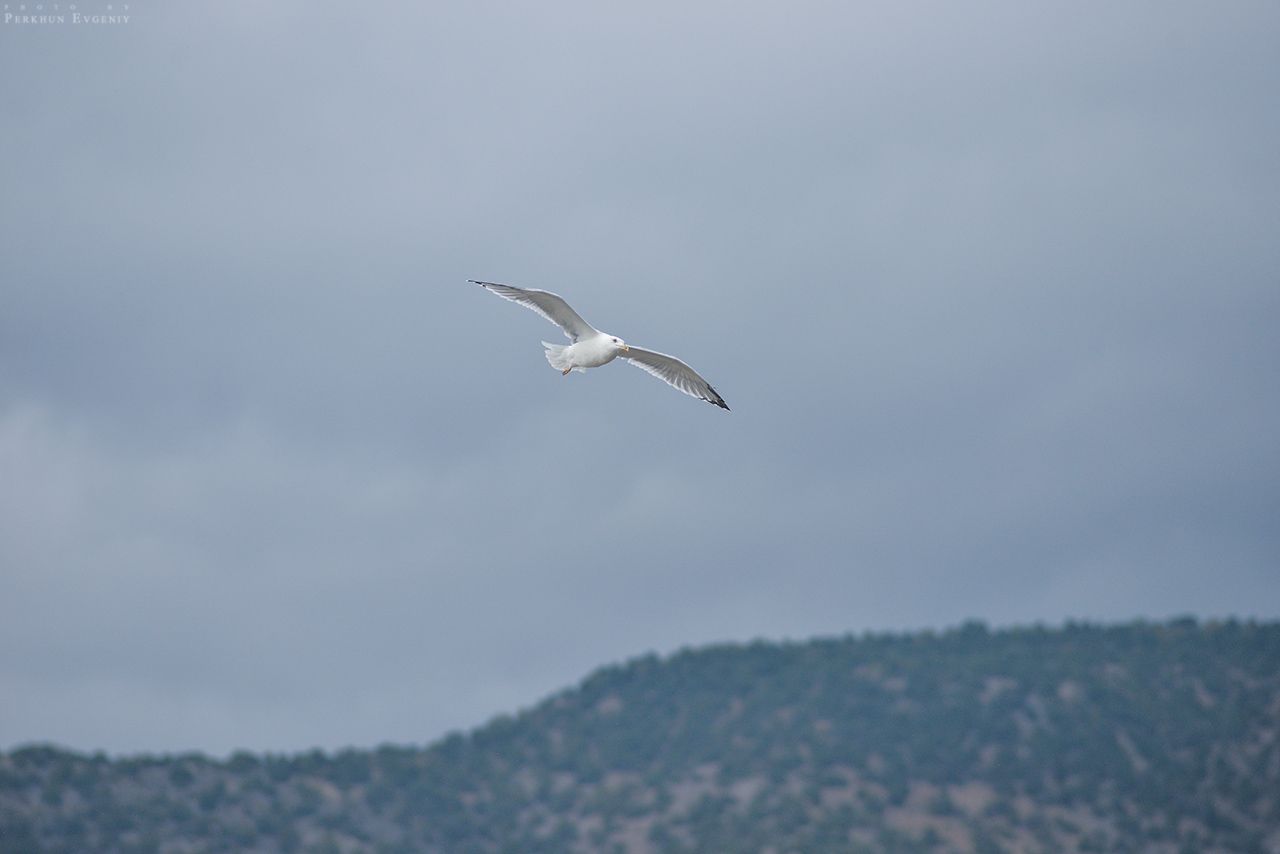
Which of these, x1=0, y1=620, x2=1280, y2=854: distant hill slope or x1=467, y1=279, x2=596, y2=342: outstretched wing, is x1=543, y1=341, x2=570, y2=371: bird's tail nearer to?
x1=467, y1=279, x2=596, y2=342: outstretched wing

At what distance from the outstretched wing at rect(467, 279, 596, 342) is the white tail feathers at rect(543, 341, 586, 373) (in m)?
0.56

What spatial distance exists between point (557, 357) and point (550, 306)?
0.92m

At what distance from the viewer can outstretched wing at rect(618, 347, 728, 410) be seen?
32844 mm

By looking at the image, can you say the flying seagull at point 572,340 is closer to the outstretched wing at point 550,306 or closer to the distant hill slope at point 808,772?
the outstretched wing at point 550,306

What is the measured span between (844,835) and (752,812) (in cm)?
553

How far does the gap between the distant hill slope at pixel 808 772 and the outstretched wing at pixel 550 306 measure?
62.0 metres

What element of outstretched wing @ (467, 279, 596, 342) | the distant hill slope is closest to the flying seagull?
outstretched wing @ (467, 279, 596, 342)

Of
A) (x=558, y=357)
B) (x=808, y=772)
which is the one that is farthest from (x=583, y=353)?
(x=808, y=772)

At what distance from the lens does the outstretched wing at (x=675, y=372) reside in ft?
108

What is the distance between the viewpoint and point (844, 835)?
299ft

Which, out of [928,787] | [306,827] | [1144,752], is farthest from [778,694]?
[306,827]

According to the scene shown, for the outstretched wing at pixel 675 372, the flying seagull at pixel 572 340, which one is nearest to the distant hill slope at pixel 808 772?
the outstretched wing at pixel 675 372

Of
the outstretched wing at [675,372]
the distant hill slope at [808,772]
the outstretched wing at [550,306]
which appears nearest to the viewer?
the outstretched wing at [550,306]

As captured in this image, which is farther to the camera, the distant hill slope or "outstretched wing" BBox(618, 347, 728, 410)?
the distant hill slope
